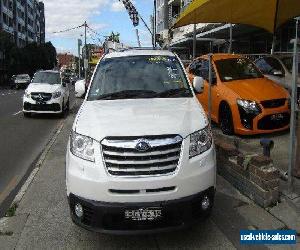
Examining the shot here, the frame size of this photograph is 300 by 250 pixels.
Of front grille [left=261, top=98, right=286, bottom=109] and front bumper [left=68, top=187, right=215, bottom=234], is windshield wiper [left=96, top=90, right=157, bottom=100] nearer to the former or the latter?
front bumper [left=68, top=187, right=215, bottom=234]

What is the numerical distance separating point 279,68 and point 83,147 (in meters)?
8.35

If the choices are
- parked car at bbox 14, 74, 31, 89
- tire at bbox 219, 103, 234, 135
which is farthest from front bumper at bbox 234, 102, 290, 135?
parked car at bbox 14, 74, 31, 89

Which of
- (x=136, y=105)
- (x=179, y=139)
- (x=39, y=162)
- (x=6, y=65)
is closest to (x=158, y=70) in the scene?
(x=136, y=105)

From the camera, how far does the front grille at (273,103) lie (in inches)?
367

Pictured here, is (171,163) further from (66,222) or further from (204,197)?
(66,222)

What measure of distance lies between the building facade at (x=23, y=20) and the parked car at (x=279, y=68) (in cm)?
5817

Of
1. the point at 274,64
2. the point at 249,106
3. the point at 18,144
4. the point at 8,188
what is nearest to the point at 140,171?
the point at 8,188

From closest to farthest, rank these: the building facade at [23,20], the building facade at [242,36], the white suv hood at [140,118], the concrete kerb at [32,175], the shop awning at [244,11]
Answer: the white suv hood at [140,118]
the concrete kerb at [32,175]
the shop awning at [244,11]
the building facade at [242,36]
the building facade at [23,20]

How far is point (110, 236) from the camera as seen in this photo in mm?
5020

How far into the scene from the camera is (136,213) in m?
4.31

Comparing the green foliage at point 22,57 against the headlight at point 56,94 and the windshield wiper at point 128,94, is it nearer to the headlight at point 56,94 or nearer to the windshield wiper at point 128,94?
the headlight at point 56,94

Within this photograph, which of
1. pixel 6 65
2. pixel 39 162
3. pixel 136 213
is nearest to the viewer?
pixel 136 213

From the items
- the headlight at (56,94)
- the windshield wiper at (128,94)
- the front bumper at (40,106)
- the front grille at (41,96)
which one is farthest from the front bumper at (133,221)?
the headlight at (56,94)

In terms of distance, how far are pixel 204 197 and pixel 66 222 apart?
5.92 feet
